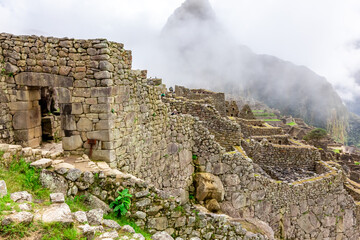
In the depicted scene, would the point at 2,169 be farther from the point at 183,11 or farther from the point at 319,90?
the point at 183,11

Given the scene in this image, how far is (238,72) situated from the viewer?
121938mm

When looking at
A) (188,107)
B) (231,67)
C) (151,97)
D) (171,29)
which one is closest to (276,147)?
(188,107)

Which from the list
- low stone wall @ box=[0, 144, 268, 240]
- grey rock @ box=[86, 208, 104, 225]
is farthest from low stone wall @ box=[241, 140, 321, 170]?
grey rock @ box=[86, 208, 104, 225]

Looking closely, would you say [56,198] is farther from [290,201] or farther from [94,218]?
[290,201]

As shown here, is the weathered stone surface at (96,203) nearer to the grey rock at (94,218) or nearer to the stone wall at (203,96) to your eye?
the grey rock at (94,218)

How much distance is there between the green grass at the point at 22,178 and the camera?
14.0 ft

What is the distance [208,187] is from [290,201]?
197 inches

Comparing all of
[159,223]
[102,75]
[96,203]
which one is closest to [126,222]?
[96,203]

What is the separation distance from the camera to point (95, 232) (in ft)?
11.7

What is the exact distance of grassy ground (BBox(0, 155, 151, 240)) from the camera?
9.87 feet

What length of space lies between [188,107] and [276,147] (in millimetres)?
6426

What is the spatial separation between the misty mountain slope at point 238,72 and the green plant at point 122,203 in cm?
7792

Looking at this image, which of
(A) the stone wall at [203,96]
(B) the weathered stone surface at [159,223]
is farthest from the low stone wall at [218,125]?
(B) the weathered stone surface at [159,223]

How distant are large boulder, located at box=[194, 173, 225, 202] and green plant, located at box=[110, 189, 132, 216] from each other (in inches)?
217
